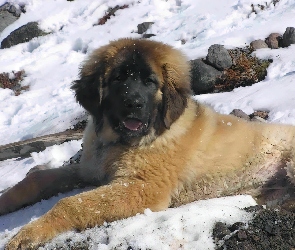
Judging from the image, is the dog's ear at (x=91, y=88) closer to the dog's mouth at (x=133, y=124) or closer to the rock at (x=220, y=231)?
the dog's mouth at (x=133, y=124)

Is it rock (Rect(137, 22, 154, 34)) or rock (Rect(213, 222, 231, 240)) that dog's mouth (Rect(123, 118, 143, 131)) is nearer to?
rock (Rect(213, 222, 231, 240))

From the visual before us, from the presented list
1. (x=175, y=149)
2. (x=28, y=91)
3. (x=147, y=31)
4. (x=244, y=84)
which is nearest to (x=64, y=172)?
(x=175, y=149)

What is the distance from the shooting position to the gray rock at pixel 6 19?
55.3ft

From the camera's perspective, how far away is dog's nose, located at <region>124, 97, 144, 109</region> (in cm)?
386

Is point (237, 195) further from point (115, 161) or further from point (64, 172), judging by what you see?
point (64, 172)

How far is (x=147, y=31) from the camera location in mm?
13773

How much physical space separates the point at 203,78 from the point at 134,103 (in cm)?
560

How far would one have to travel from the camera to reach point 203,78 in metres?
9.28

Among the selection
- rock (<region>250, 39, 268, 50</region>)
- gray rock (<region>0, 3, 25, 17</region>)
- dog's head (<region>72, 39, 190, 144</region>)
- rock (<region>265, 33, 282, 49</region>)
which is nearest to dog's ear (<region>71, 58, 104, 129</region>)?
dog's head (<region>72, 39, 190, 144</region>)

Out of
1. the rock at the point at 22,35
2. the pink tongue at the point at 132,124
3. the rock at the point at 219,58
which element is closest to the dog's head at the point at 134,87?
the pink tongue at the point at 132,124

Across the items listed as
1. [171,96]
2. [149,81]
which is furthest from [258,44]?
[149,81]

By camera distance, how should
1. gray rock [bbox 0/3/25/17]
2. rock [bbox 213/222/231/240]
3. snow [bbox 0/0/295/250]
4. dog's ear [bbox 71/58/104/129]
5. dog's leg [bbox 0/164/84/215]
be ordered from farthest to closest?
gray rock [bbox 0/3/25/17] → dog's leg [bbox 0/164/84/215] → dog's ear [bbox 71/58/104/129] → snow [bbox 0/0/295/250] → rock [bbox 213/222/231/240]

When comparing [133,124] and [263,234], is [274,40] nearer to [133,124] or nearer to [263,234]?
[133,124]

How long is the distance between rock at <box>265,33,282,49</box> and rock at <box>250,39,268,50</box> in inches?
3.9
